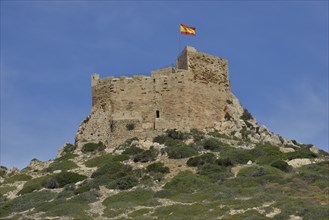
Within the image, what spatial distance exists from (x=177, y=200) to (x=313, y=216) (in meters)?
8.41

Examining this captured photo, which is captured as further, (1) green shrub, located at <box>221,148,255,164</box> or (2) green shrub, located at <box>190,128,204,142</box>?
(2) green shrub, located at <box>190,128,204,142</box>

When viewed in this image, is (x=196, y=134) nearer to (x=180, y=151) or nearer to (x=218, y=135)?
(x=218, y=135)

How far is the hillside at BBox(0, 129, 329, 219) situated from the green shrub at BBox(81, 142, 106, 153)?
3.2 inches

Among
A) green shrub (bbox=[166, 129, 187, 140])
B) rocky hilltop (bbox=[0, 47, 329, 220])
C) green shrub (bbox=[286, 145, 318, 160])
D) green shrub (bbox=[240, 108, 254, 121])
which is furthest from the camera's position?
green shrub (bbox=[240, 108, 254, 121])

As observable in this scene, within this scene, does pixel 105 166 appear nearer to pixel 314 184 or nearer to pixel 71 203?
pixel 71 203

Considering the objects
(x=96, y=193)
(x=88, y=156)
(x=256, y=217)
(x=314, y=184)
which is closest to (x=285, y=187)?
(x=314, y=184)

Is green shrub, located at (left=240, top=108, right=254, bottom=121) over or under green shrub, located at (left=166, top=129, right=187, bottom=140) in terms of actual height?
over

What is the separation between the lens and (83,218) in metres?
32.2

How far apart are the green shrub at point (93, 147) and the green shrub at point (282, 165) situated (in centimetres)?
1421

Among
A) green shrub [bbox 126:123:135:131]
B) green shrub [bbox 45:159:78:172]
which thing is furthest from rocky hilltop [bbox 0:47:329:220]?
green shrub [bbox 45:159:78:172]

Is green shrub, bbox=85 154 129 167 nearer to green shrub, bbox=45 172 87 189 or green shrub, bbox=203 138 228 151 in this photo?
green shrub, bbox=45 172 87 189

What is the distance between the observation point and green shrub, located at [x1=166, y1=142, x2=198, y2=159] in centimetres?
4546

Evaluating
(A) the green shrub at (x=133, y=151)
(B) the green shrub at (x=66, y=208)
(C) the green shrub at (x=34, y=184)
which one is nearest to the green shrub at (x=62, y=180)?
(C) the green shrub at (x=34, y=184)

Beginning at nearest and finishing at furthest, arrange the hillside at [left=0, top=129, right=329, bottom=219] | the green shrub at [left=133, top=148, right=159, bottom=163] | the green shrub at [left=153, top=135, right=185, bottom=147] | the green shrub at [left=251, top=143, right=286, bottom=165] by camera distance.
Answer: the hillside at [left=0, top=129, right=329, bottom=219], the green shrub at [left=251, top=143, right=286, bottom=165], the green shrub at [left=133, top=148, right=159, bottom=163], the green shrub at [left=153, top=135, right=185, bottom=147]
